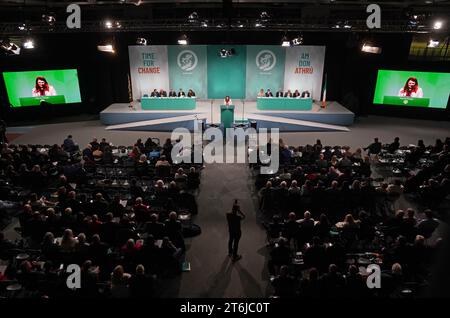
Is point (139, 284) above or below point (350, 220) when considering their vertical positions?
below

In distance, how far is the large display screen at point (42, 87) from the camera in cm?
1644

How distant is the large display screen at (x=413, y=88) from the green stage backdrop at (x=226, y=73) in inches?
276

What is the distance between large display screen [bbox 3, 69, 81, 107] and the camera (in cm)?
1644

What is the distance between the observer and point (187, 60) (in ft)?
60.8

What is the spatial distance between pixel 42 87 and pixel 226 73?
9.14 meters

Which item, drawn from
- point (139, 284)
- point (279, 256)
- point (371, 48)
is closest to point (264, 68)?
point (371, 48)

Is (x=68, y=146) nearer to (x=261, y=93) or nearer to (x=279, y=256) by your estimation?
(x=279, y=256)

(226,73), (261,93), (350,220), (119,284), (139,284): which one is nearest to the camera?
(139,284)

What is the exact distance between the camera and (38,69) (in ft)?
54.3

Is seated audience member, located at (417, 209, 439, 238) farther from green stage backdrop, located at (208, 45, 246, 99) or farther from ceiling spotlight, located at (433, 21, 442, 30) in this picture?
green stage backdrop, located at (208, 45, 246, 99)

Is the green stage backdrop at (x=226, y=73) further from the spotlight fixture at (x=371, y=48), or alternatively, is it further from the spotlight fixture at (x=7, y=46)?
the spotlight fixture at (x=7, y=46)

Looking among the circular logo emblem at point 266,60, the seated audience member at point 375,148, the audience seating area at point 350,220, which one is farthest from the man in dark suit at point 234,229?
the circular logo emblem at point 266,60

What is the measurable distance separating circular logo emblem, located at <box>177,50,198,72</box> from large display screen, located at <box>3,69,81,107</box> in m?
5.24

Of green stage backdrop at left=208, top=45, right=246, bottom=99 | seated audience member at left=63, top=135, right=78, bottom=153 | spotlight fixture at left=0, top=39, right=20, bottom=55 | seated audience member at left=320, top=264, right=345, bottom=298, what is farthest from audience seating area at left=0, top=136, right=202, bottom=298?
green stage backdrop at left=208, top=45, right=246, bottom=99
